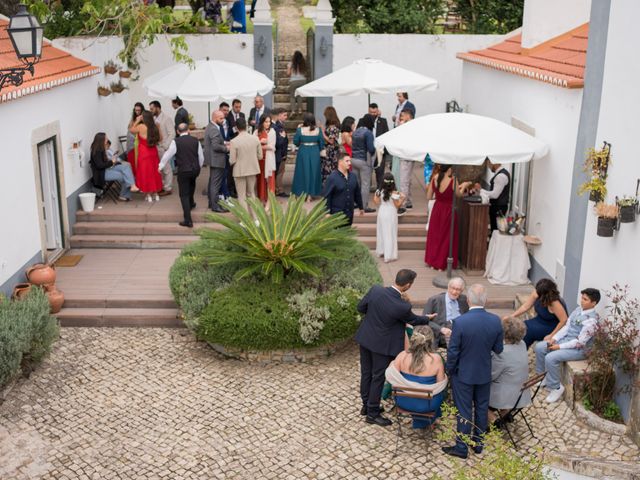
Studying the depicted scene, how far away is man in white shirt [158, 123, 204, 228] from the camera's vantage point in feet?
42.5

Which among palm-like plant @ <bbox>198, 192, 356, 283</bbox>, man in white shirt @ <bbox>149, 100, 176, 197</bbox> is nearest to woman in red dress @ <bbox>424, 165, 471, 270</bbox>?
palm-like plant @ <bbox>198, 192, 356, 283</bbox>

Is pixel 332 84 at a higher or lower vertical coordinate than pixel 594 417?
higher

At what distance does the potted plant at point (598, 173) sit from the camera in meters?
8.49

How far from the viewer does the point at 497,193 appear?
1172 centimetres

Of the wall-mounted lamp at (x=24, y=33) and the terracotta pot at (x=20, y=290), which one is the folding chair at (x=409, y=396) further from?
the terracotta pot at (x=20, y=290)

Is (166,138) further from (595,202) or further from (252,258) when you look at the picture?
(595,202)

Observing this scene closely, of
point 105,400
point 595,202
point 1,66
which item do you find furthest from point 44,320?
point 595,202

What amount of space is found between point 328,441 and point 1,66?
6840 millimetres

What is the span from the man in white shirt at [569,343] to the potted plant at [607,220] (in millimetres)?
633

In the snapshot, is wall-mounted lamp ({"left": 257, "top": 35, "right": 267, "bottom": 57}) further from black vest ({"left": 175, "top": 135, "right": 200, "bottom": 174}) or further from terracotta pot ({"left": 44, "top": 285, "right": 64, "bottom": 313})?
terracotta pot ({"left": 44, "top": 285, "right": 64, "bottom": 313})

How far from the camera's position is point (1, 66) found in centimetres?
1049

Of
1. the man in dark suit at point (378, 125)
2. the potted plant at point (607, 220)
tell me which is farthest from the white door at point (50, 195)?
the potted plant at point (607, 220)

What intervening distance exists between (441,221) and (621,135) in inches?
156

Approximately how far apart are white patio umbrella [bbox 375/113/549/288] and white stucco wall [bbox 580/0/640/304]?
5.16 feet
